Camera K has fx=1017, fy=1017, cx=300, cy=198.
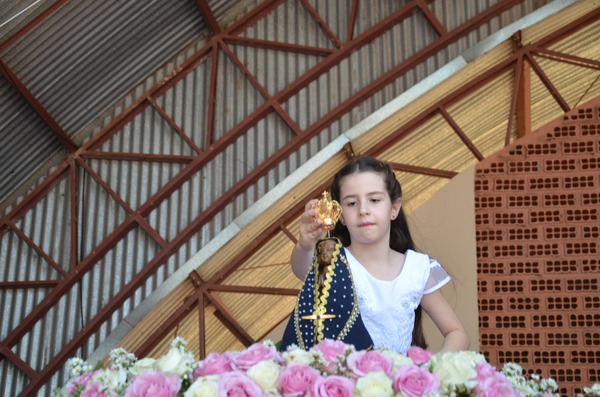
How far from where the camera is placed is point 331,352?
2.60 m

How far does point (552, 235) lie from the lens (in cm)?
886

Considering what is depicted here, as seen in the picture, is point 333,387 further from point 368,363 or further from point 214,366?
point 214,366

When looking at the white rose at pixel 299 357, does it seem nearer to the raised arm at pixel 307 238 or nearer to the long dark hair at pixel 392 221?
the raised arm at pixel 307 238

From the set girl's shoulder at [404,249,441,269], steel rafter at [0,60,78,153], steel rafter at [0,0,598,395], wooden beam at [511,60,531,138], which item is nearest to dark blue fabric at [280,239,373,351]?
girl's shoulder at [404,249,441,269]

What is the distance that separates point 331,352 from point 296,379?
166 mm

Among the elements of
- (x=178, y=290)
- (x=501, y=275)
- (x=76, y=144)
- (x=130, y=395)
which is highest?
(x=76, y=144)

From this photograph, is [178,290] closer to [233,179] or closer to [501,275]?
[233,179]

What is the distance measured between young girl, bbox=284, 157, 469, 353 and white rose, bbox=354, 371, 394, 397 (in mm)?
983

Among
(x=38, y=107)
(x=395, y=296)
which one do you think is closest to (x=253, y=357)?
(x=395, y=296)

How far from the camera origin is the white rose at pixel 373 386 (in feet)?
7.93

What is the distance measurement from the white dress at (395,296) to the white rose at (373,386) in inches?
36.8

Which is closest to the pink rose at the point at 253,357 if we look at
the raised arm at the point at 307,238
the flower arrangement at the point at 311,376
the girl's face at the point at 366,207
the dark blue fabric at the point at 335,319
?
the flower arrangement at the point at 311,376

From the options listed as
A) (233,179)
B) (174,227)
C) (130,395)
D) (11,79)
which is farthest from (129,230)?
(130,395)

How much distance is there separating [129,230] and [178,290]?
2.66ft
